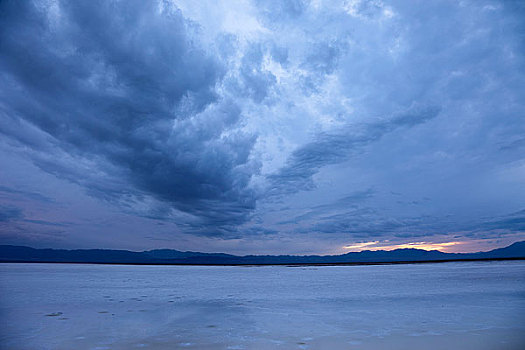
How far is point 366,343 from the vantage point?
342 inches

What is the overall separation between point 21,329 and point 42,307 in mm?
5434

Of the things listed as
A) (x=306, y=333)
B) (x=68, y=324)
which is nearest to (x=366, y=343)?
(x=306, y=333)

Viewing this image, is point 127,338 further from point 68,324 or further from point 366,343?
point 366,343

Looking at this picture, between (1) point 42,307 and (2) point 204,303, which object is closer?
(1) point 42,307

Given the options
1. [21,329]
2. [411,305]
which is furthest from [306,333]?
[21,329]

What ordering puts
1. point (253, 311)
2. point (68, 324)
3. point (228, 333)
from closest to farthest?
1. point (228, 333)
2. point (68, 324)
3. point (253, 311)

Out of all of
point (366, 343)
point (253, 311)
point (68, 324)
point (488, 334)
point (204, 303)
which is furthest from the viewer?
point (204, 303)

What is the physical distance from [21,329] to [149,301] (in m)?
7.42

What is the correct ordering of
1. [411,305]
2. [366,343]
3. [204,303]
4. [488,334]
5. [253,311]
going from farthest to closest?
[204,303] < [411,305] < [253,311] < [488,334] < [366,343]

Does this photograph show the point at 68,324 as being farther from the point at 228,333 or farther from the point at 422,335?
the point at 422,335

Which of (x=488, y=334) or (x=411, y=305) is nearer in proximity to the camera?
(x=488, y=334)

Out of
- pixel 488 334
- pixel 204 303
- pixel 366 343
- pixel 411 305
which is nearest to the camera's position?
pixel 366 343

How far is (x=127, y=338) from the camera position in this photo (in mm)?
9359

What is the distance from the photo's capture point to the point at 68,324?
11.4 meters
